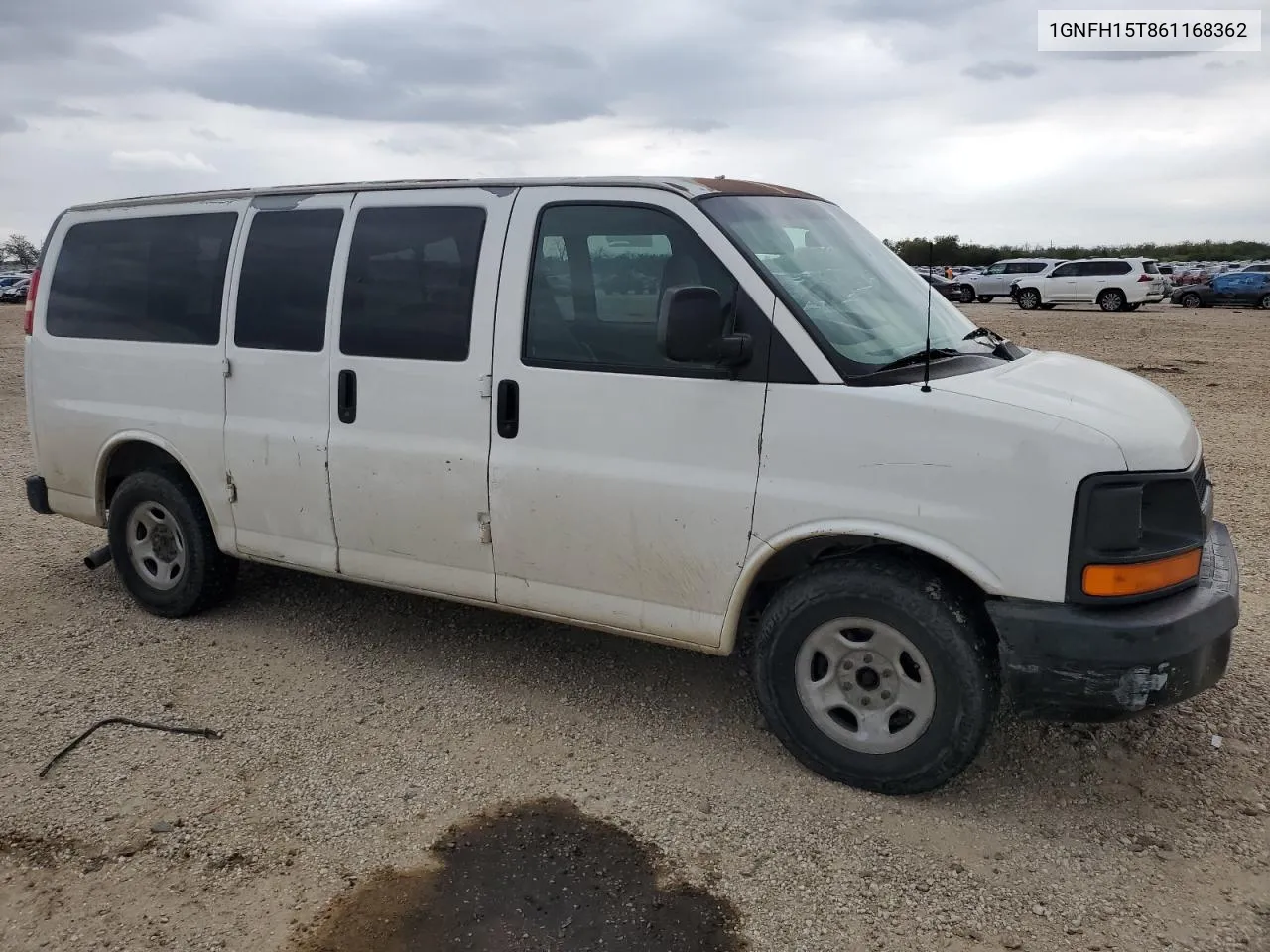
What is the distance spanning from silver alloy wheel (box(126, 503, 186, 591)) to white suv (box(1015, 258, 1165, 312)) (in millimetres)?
29816

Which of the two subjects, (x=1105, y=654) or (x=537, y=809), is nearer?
(x=1105, y=654)

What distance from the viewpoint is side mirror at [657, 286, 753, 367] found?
3.58m

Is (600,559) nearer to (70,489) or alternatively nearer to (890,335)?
Result: (890,335)

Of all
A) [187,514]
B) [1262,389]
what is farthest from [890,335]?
[1262,389]

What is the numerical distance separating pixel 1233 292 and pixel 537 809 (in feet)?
110

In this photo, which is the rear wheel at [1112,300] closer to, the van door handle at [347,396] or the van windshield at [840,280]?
the van windshield at [840,280]

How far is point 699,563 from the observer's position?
3.92 m

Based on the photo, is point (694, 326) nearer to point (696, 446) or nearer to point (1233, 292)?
point (696, 446)

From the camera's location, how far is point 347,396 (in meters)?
4.62

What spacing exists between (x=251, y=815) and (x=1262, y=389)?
528 inches

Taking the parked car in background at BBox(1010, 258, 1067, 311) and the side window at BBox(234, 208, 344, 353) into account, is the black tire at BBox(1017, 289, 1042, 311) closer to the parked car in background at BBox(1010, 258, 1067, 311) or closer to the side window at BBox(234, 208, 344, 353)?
the parked car in background at BBox(1010, 258, 1067, 311)

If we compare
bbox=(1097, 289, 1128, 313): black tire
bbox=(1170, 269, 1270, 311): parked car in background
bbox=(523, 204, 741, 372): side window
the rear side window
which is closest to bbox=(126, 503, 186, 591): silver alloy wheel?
the rear side window

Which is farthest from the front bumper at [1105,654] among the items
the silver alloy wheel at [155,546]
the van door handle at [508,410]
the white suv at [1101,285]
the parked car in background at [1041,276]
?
the parked car in background at [1041,276]

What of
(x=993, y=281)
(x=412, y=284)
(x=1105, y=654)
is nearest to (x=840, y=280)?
(x=1105, y=654)
